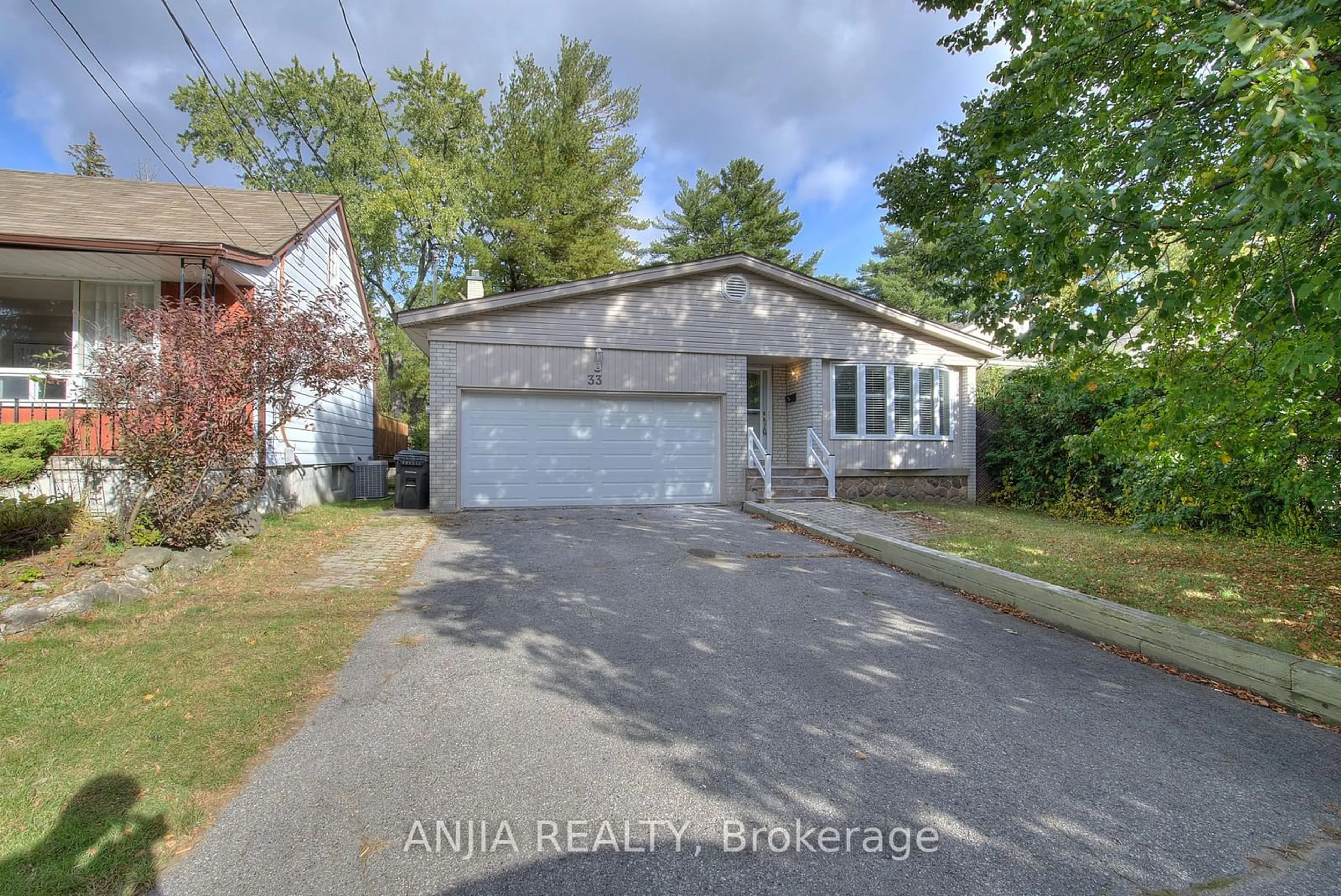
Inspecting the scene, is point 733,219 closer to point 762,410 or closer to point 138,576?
point 762,410

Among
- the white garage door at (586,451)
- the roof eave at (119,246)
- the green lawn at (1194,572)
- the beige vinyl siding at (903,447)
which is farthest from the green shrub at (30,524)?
the beige vinyl siding at (903,447)

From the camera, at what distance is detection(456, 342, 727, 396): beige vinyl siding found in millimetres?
10789

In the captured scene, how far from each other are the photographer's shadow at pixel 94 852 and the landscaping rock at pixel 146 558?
390cm

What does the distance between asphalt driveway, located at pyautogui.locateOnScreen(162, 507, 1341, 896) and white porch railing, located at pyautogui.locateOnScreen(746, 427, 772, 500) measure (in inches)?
262

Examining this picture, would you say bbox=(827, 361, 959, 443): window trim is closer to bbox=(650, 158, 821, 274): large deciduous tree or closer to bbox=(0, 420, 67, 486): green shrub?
bbox=(0, 420, 67, 486): green shrub

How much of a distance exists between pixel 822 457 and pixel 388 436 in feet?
→ 47.8

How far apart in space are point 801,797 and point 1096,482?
11.0 metres

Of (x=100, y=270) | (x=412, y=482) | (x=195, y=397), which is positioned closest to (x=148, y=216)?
(x=100, y=270)

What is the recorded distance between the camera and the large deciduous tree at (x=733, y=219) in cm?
3108

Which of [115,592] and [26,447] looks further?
[26,447]

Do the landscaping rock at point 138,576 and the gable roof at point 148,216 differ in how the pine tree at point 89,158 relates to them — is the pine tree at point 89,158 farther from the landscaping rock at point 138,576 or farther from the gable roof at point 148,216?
the landscaping rock at point 138,576

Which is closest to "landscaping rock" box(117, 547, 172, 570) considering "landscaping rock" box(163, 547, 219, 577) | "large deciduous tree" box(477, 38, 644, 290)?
"landscaping rock" box(163, 547, 219, 577)

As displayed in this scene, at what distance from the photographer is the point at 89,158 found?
33.4m

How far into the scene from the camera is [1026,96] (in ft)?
21.2
